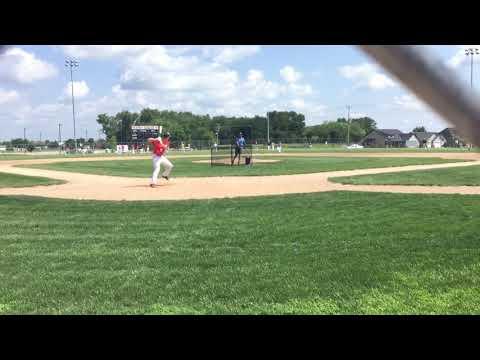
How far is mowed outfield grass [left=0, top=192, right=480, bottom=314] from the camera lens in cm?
472

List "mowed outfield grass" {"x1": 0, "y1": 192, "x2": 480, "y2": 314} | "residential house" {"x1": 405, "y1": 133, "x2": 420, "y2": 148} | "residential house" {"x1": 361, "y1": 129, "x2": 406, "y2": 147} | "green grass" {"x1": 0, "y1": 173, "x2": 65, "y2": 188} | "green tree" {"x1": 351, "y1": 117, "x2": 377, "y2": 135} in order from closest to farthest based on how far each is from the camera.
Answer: "mowed outfield grass" {"x1": 0, "y1": 192, "x2": 480, "y2": 314} → "green grass" {"x1": 0, "y1": 173, "x2": 65, "y2": 188} → "residential house" {"x1": 405, "y1": 133, "x2": 420, "y2": 148} → "residential house" {"x1": 361, "y1": 129, "x2": 406, "y2": 147} → "green tree" {"x1": 351, "y1": 117, "x2": 377, "y2": 135}

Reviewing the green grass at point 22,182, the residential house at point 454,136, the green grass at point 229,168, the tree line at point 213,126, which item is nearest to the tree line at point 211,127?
the tree line at point 213,126

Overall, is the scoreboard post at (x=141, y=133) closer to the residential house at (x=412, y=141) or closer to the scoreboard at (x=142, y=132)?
the scoreboard at (x=142, y=132)

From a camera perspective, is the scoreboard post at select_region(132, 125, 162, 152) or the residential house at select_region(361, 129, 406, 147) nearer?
the scoreboard post at select_region(132, 125, 162, 152)

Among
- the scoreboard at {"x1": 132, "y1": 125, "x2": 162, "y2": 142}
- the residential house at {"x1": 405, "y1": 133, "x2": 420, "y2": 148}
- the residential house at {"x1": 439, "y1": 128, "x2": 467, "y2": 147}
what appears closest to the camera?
the residential house at {"x1": 439, "y1": 128, "x2": 467, "y2": 147}

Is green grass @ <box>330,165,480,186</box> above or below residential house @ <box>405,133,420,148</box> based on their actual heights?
below

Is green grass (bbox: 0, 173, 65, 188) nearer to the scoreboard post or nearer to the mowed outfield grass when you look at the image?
the mowed outfield grass

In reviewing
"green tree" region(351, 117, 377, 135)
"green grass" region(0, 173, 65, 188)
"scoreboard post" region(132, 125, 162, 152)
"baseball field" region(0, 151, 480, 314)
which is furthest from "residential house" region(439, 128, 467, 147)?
"green tree" region(351, 117, 377, 135)

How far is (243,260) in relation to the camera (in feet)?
20.5

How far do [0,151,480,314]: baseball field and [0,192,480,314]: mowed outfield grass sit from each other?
0.06 feet

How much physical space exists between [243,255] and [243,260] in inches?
10.3
